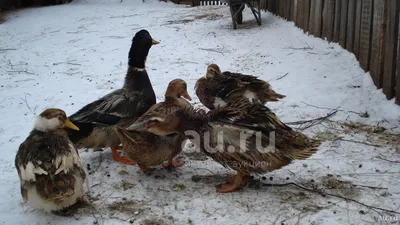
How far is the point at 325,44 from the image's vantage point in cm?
795

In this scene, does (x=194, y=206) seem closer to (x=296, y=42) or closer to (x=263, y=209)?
(x=263, y=209)

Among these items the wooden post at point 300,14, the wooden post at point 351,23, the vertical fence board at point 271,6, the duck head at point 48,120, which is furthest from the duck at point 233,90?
the vertical fence board at point 271,6

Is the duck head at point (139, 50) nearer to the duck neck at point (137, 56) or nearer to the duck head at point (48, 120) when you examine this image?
the duck neck at point (137, 56)

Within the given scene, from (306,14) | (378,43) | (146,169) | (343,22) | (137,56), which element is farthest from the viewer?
(306,14)

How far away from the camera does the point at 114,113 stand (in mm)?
4293

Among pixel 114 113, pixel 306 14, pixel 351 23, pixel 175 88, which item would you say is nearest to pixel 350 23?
pixel 351 23

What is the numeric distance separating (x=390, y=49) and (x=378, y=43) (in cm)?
43

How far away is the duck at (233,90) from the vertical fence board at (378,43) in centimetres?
146

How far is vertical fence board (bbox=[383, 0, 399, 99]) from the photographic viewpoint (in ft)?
16.0

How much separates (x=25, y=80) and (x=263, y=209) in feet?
20.0

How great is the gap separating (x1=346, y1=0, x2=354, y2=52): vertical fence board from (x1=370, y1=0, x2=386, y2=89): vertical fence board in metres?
1.02

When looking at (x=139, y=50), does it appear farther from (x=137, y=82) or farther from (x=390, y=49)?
(x=390, y=49)

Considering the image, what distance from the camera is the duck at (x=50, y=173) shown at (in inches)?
119

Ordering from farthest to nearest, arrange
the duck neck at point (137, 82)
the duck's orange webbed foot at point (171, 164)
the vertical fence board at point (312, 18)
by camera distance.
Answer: the vertical fence board at point (312, 18)
the duck neck at point (137, 82)
the duck's orange webbed foot at point (171, 164)
